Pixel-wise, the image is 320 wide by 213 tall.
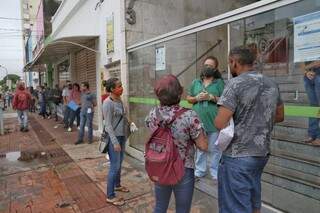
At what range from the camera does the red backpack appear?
259cm

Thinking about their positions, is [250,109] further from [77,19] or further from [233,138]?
[77,19]

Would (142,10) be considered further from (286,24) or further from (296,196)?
(296,196)

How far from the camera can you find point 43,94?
651 inches

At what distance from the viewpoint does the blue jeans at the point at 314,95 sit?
3377mm

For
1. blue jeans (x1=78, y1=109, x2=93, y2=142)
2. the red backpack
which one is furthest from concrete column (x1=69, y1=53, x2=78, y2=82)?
the red backpack

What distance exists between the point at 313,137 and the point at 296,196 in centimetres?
77

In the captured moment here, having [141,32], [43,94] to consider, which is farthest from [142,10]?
[43,94]

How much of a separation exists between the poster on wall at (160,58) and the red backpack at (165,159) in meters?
3.85

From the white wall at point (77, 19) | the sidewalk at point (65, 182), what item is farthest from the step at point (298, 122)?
the white wall at point (77, 19)

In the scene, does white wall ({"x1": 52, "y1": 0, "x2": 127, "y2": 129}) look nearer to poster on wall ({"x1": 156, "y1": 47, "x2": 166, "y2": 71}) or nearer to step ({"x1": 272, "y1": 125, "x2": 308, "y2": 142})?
poster on wall ({"x1": 156, "y1": 47, "x2": 166, "y2": 71})

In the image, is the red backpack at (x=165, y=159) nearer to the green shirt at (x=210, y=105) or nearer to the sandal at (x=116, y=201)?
the green shirt at (x=210, y=105)

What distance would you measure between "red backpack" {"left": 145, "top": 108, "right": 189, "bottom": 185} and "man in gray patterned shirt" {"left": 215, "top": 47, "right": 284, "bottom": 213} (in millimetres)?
390

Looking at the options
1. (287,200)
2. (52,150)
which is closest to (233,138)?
(287,200)

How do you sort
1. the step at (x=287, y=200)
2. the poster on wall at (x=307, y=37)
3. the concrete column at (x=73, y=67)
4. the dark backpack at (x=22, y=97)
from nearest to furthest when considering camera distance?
the poster on wall at (x=307, y=37)
the step at (x=287, y=200)
the dark backpack at (x=22, y=97)
the concrete column at (x=73, y=67)
